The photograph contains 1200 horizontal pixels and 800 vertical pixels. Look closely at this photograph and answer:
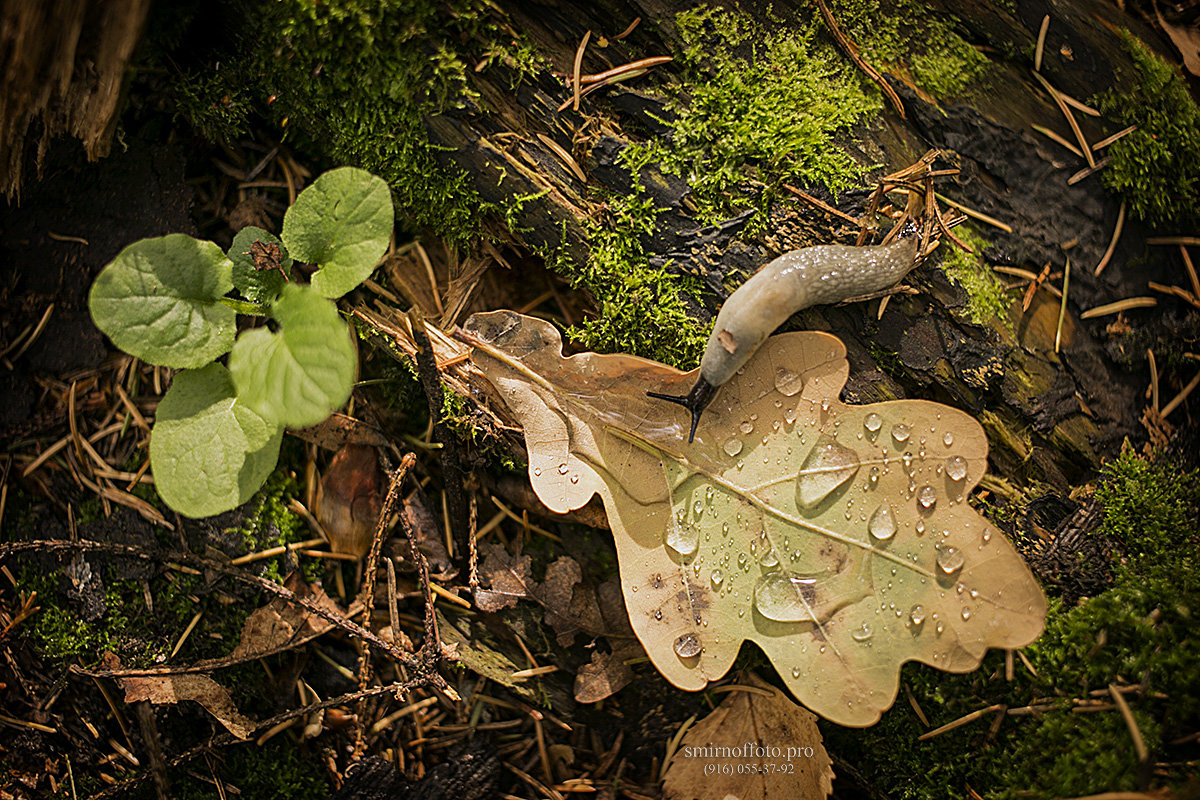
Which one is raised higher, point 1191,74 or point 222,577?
point 1191,74

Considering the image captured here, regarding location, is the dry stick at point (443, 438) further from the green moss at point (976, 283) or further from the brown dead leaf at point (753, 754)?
the green moss at point (976, 283)

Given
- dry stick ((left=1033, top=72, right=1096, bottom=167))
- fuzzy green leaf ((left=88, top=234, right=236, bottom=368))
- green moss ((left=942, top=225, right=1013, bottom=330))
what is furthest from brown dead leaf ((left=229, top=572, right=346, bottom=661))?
dry stick ((left=1033, top=72, right=1096, bottom=167))

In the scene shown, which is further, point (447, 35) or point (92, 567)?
point (92, 567)

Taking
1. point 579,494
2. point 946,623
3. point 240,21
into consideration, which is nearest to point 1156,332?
point 946,623

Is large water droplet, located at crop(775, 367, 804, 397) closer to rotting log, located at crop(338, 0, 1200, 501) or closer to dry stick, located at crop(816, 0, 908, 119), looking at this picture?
rotting log, located at crop(338, 0, 1200, 501)

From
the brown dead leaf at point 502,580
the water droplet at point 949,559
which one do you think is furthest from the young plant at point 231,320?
the water droplet at point 949,559

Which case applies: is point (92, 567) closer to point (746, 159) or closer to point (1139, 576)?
point (746, 159)
